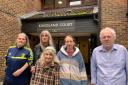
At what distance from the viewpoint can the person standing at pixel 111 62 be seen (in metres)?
3.59

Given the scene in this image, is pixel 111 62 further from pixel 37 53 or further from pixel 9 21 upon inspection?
pixel 9 21

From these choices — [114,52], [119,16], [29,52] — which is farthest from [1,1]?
[114,52]

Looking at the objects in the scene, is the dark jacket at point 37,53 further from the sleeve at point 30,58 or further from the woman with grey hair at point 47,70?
the woman with grey hair at point 47,70

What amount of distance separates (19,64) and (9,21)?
6329 mm

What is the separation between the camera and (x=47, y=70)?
4.04m

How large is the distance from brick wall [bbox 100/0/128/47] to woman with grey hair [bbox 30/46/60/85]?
15.5 ft

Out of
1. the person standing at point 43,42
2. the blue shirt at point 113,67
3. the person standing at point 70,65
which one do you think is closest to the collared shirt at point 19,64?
the person standing at point 43,42

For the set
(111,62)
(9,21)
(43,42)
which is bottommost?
(111,62)

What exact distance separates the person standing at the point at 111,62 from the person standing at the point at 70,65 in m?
0.67

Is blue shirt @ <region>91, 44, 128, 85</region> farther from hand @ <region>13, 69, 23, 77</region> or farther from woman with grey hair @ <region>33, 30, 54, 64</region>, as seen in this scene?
hand @ <region>13, 69, 23, 77</region>

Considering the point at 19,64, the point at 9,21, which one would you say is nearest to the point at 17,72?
the point at 19,64

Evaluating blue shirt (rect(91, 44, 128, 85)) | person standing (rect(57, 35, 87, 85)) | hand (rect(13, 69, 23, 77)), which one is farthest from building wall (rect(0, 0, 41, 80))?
blue shirt (rect(91, 44, 128, 85))

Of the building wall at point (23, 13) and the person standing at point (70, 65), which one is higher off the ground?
the building wall at point (23, 13)

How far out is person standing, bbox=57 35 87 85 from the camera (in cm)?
430
